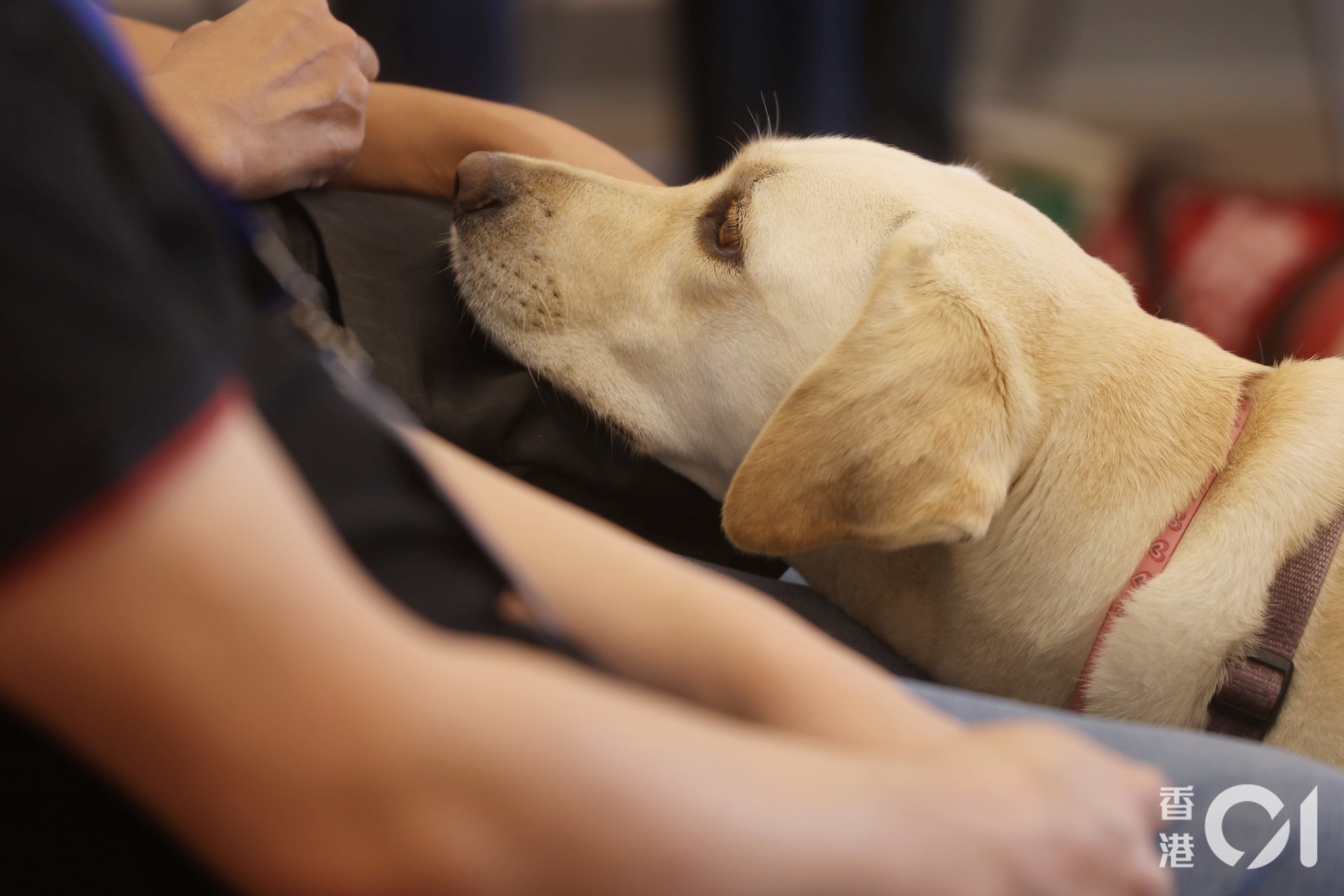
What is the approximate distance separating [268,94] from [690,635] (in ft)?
3.21

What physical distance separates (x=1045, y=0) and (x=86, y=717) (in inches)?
232

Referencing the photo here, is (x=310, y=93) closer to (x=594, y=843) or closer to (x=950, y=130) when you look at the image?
(x=594, y=843)

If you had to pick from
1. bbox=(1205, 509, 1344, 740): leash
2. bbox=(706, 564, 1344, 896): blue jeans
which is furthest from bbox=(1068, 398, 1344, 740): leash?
bbox=(706, 564, 1344, 896): blue jeans

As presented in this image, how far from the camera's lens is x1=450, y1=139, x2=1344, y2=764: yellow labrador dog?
1.14 meters

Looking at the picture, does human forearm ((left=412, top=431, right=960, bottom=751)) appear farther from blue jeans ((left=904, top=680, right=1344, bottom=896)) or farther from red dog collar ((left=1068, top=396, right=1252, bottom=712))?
red dog collar ((left=1068, top=396, right=1252, bottom=712))

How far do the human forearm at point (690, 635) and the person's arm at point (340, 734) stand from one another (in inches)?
5.6

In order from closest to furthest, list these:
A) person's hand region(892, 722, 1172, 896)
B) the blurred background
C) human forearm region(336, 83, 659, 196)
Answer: person's hand region(892, 722, 1172, 896) → human forearm region(336, 83, 659, 196) → the blurred background

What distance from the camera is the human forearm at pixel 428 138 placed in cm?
166

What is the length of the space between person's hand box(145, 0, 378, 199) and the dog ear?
683 millimetres

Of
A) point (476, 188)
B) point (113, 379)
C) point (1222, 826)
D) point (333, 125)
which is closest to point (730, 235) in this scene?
point (476, 188)

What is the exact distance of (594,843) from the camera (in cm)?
43

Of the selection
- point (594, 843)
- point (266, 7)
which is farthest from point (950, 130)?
point (594, 843)

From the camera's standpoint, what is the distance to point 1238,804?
0.88 metres

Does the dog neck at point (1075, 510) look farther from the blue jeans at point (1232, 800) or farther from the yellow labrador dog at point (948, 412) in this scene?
the blue jeans at point (1232, 800)
